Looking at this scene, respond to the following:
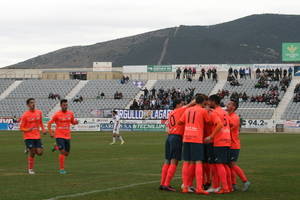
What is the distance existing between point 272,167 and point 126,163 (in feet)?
17.6

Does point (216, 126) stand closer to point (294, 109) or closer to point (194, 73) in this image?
point (294, 109)

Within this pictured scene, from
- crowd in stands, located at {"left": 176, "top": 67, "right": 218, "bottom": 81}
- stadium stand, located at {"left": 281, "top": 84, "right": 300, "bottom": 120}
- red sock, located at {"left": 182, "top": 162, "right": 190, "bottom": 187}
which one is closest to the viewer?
red sock, located at {"left": 182, "top": 162, "right": 190, "bottom": 187}

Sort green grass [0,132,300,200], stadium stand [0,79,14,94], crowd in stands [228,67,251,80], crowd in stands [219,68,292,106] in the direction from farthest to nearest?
1. stadium stand [0,79,14,94]
2. crowd in stands [228,67,251,80]
3. crowd in stands [219,68,292,106]
4. green grass [0,132,300,200]

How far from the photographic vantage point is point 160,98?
78.0m

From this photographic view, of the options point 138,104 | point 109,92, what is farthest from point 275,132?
point 109,92

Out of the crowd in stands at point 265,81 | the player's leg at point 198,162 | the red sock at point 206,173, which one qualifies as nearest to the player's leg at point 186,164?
the player's leg at point 198,162

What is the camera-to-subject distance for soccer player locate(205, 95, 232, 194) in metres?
16.5

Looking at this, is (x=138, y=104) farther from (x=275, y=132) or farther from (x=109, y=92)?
(x=275, y=132)

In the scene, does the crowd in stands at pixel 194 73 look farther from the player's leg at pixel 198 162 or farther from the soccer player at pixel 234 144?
the player's leg at pixel 198 162

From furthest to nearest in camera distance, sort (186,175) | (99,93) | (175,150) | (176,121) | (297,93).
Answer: (99,93), (297,93), (176,121), (175,150), (186,175)

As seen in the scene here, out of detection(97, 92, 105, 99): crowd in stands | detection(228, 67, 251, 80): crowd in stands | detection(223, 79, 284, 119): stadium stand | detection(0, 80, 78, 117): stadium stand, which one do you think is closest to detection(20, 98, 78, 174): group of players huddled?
detection(223, 79, 284, 119): stadium stand

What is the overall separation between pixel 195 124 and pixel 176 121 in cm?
87

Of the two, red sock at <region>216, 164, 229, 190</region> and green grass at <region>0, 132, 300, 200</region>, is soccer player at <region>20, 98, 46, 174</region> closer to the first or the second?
green grass at <region>0, 132, 300, 200</region>

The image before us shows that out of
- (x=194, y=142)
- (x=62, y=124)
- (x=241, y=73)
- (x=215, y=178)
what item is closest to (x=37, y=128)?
(x=62, y=124)
